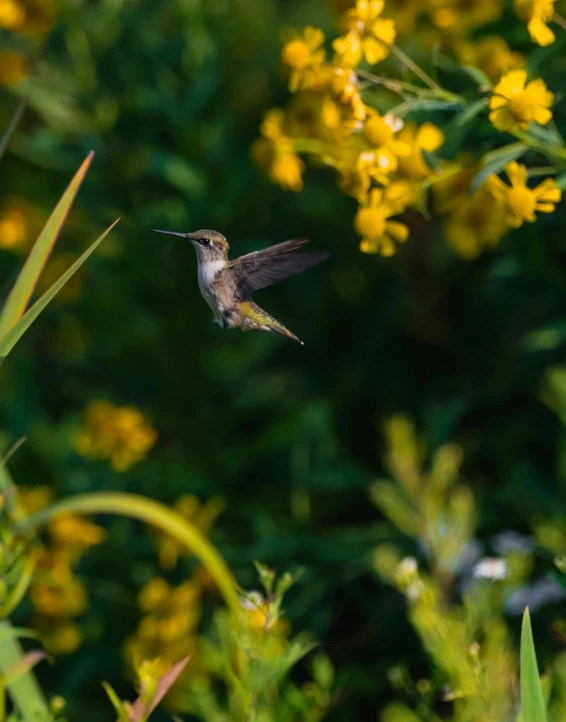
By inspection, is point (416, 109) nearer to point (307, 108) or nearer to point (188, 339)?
point (307, 108)

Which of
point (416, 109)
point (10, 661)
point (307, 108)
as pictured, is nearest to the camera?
point (10, 661)

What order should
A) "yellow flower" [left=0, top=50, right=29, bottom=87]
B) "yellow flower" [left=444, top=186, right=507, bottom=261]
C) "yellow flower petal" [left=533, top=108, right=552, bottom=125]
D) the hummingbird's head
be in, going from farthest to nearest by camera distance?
"yellow flower" [left=0, top=50, right=29, bottom=87]
"yellow flower" [left=444, top=186, right=507, bottom=261]
"yellow flower petal" [left=533, top=108, right=552, bottom=125]
the hummingbird's head

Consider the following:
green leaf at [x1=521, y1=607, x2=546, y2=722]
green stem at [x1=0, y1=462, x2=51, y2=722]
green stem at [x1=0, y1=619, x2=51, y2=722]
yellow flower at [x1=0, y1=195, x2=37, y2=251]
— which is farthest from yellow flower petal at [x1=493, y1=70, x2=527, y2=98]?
yellow flower at [x1=0, y1=195, x2=37, y2=251]

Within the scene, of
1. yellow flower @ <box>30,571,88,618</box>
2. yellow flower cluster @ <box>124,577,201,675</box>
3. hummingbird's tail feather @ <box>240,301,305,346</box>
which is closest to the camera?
hummingbird's tail feather @ <box>240,301,305,346</box>

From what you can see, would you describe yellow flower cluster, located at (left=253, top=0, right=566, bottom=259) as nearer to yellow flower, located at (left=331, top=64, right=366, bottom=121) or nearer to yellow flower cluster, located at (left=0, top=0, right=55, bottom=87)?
yellow flower, located at (left=331, top=64, right=366, bottom=121)

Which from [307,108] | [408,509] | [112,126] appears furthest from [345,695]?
[112,126]

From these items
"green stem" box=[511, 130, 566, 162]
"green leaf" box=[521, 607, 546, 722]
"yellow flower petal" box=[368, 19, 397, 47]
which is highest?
"yellow flower petal" box=[368, 19, 397, 47]
